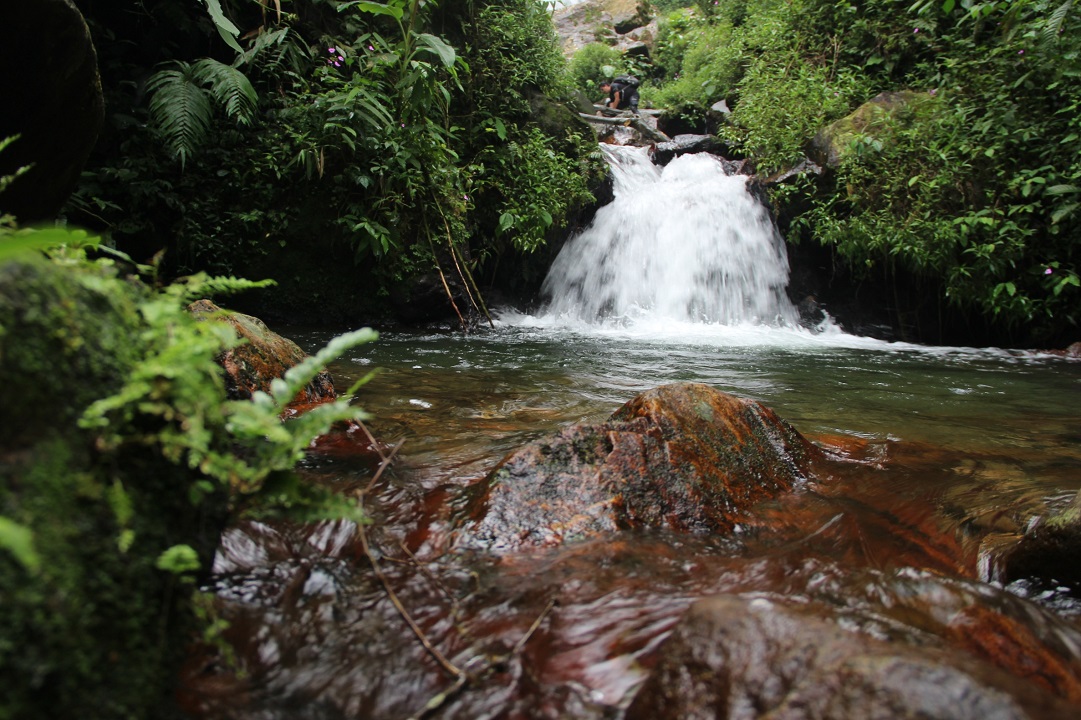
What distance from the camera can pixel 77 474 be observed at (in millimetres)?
979

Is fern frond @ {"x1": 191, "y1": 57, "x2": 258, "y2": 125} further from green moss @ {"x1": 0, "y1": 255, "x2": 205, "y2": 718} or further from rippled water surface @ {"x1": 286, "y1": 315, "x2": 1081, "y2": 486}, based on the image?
green moss @ {"x1": 0, "y1": 255, "x2": 205, "y2": 718}

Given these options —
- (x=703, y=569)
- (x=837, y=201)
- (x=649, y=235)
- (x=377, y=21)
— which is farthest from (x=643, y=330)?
(x=703, y=569)

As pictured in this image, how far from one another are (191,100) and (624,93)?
1477 centimetres

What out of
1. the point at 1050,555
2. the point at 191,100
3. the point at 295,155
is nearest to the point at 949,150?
the point at 1050,555

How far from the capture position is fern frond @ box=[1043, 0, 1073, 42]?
6.96m

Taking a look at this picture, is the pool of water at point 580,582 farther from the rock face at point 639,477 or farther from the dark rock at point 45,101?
the dark rock at point 45,101

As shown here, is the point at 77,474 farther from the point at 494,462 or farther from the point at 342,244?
the point at 342,244

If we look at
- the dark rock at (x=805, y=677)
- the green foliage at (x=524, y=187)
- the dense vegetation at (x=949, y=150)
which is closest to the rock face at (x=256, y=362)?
the dark rock at (x=805, y=677)

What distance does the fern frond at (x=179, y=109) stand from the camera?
19.7 feet

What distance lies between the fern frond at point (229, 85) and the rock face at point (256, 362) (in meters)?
3.18

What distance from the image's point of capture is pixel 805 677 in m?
1.14

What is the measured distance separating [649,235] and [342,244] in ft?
17.4

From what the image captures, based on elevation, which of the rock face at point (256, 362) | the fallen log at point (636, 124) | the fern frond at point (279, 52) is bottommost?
the rock face at point (256, 362)

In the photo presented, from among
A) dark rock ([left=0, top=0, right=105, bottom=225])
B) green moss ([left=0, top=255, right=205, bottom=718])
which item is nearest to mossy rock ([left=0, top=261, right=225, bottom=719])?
green moss ([left=0, top=255, right=205, bottom=718])
